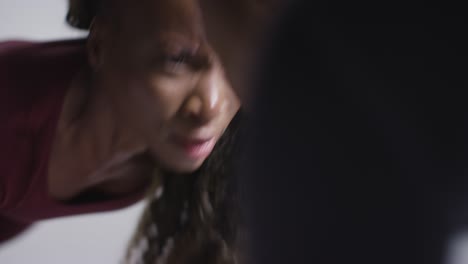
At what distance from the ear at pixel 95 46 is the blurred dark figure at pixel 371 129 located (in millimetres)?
364

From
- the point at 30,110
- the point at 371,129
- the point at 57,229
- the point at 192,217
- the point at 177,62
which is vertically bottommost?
the point at 57,229

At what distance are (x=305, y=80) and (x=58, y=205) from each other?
20.1 inches

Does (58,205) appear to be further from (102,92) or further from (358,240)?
(358,240)

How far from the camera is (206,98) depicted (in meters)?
0.42

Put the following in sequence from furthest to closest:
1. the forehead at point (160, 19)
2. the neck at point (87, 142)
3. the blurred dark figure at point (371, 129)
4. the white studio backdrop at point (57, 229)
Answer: the white studio backdrop at point (57, 229) → the neck at point (87, 142) → the forehead at point (160, 19) → the blurred dark figure at point (371, 129)

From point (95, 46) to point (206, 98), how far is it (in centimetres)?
13

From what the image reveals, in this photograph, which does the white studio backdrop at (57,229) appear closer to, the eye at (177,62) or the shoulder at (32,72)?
the shoulder at (32,72)

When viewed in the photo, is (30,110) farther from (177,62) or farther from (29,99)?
(177,62)

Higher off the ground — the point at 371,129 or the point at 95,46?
the point at 371,129

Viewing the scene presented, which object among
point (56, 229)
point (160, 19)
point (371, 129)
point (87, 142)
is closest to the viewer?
point (371, 129)

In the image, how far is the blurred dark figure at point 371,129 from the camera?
11 centimetres

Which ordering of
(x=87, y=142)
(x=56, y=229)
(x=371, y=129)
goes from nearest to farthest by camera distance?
1. (x=371, y=129)
2. (x=87, y=142)
3. (x=56, y=229)

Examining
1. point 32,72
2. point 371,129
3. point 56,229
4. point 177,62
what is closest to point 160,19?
point 177,62

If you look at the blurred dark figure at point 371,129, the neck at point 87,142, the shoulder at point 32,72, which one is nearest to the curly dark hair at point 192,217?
the neck at point 87,142
